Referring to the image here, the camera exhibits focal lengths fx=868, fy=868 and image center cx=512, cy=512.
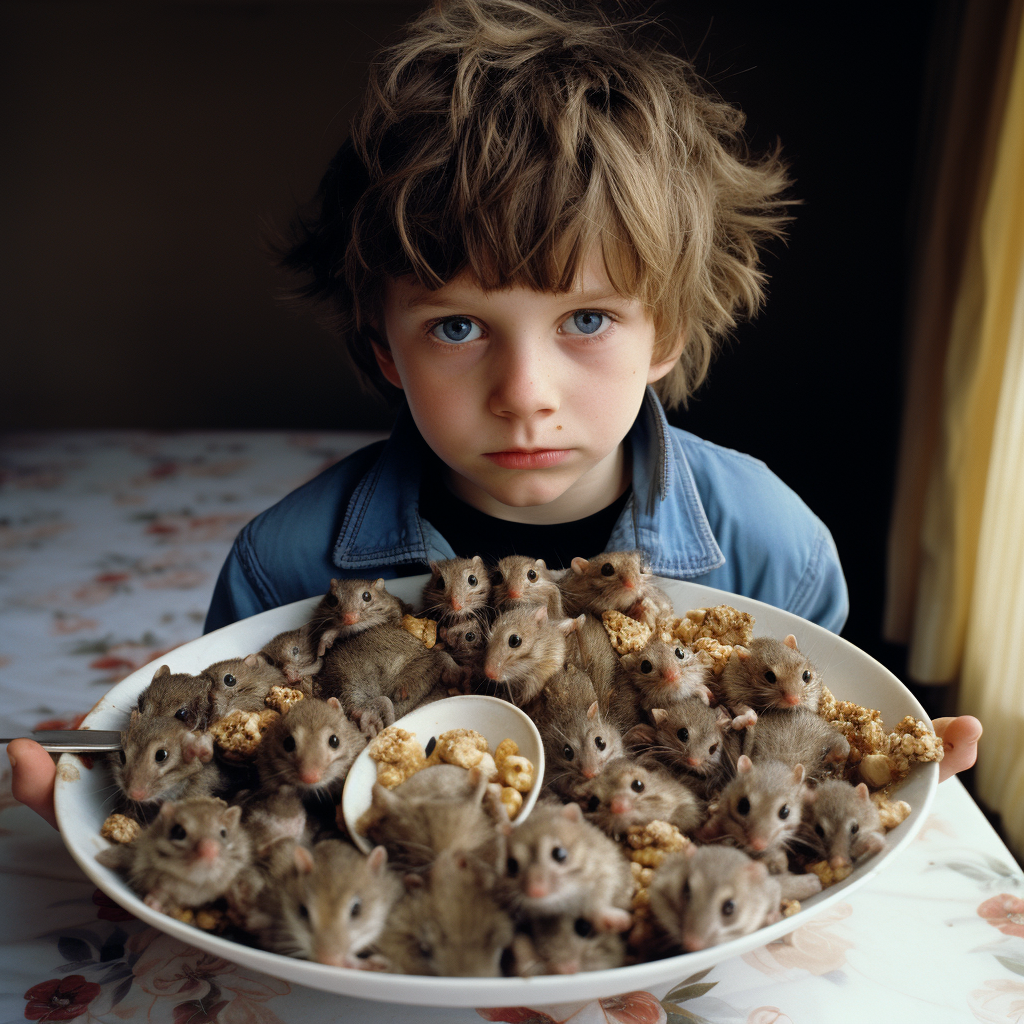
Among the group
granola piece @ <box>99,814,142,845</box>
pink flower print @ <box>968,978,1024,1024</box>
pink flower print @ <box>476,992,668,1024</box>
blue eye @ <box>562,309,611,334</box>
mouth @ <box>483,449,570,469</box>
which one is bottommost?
pink flower print @ <box>476,992,668,1024</box>

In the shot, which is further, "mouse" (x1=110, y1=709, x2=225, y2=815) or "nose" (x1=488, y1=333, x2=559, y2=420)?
"nose" (x1=488, y1=333, x2=559, y2=420)

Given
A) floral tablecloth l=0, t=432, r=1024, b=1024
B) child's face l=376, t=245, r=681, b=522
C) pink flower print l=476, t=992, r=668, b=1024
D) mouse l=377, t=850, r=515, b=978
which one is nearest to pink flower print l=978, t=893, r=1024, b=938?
floral tablecloth l=0, t=432, r=1024, b=1024

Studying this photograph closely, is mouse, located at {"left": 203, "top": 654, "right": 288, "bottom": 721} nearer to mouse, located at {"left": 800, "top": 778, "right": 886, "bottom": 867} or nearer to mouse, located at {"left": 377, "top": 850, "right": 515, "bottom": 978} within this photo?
mouse, located at {"left": 377, "top": 850, "right": 515, "bottom": 978}

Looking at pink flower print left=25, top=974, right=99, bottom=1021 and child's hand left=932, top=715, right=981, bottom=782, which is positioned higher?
child's hand left=932, top=715, right=981, bottom=782

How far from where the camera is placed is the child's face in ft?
3.73

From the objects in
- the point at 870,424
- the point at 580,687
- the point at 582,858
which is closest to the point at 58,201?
the point at 870,424

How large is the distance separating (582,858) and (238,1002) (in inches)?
16.2

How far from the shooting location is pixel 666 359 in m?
1.47

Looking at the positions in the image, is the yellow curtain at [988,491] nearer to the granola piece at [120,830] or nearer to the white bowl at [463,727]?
the white bowl at [463,727]

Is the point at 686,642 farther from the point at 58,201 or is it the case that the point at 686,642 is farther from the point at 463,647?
the point at 58,201

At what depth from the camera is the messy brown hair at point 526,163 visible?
3.71 feet

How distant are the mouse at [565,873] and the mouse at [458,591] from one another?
1.51ft

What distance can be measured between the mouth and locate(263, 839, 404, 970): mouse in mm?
619

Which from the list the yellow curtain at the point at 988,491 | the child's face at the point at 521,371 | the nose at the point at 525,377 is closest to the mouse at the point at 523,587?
the child's face at the point at 521,371
